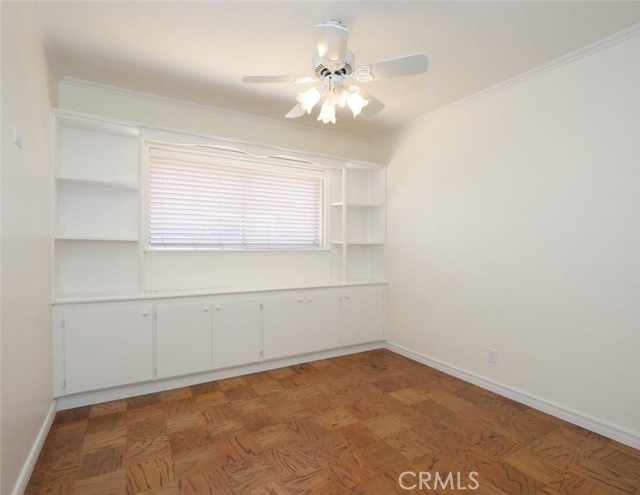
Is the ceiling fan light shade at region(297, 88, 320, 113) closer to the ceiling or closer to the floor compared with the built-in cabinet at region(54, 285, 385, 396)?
closer to the ceiling

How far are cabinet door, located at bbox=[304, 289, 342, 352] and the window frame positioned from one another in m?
0.64

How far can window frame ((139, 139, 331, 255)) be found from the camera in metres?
3.04

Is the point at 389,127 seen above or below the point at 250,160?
above

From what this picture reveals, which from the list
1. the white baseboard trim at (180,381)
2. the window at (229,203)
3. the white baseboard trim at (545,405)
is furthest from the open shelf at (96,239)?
the white baseboard trim at (545,405)

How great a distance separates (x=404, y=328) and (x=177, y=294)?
2409 mm

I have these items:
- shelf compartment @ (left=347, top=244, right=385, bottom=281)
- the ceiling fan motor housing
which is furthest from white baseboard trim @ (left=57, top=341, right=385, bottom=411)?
the ceiling fan motor housing

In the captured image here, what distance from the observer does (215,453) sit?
2.02m

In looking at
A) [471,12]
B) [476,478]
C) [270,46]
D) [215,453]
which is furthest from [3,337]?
[471,12]

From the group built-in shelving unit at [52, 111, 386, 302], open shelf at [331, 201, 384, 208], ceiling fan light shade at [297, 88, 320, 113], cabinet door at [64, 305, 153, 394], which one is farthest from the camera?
open shelf at [331, 201, 384, 208]

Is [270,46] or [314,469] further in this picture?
[270,46]

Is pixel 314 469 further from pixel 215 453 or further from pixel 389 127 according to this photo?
pixel 389 127

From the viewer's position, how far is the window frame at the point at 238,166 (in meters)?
3.04

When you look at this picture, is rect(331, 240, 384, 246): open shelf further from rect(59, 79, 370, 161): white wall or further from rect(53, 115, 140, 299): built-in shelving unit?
rect(53, 115, 140, 299): built-in shelving unit

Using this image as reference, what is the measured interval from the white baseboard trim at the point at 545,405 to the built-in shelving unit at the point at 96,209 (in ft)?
9.69
